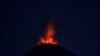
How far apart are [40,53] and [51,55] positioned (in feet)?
3.14

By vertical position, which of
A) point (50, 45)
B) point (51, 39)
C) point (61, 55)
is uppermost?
point (51, 39)

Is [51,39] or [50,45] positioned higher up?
[51,39]

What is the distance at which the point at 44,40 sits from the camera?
21781 mm

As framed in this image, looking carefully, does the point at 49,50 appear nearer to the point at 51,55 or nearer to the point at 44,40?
the point at 51,55

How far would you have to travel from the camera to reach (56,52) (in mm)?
18656

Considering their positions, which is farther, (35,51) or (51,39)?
(51,39)

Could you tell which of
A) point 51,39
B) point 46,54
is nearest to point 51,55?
point 46,54

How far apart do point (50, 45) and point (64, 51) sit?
131cm

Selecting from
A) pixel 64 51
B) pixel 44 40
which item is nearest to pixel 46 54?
pixel 64 51

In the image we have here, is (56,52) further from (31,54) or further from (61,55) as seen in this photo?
(31,54)

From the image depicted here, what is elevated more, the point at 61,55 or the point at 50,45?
the point at 50,45

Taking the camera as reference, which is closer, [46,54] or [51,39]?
[46,54]

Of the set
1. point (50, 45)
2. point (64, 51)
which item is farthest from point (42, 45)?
point (64, 51)

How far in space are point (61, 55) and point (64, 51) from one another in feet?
2.64
